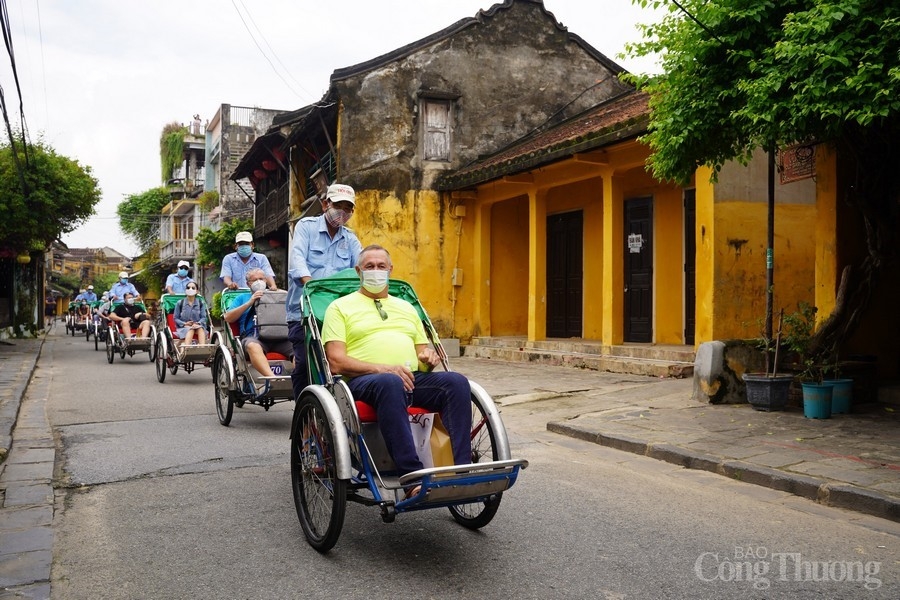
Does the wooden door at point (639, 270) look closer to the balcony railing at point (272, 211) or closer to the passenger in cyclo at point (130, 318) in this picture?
the passenger in cyclo at point (130, 318)

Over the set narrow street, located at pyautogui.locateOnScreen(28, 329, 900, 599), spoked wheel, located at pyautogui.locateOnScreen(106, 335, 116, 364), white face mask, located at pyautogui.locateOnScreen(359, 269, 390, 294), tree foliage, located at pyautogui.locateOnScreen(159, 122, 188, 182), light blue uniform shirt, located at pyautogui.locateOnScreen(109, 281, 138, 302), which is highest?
tree foliage, located at pyautogui.locateOnScreen(159, 122, 188, 182)

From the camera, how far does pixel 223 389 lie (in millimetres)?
7805

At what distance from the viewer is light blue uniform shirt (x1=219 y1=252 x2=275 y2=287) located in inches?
380

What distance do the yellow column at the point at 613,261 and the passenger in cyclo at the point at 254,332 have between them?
21.6 ft

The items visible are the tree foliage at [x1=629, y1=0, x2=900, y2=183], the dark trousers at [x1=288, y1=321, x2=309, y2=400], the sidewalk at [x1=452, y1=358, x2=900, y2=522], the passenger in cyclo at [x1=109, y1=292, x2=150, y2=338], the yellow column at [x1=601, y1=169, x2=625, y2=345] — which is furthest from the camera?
the passenger in cyclo at [x1=109, y1=292, x2=150, y2=338]

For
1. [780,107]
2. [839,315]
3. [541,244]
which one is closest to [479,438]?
[780,107]

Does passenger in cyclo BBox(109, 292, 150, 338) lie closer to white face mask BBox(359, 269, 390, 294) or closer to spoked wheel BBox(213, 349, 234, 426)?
spoked wheel BBox(213, 349, 234, 426)

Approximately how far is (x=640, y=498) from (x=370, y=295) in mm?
2241

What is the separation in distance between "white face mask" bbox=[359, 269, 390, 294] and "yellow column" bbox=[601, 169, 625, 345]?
9100 mm

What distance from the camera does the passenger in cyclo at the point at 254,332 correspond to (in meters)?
7.52

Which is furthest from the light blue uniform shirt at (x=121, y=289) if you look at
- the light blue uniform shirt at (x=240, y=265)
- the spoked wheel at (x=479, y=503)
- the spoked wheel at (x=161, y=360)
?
the spoked wheel at (x=479, y=503)

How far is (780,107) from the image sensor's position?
611 cm

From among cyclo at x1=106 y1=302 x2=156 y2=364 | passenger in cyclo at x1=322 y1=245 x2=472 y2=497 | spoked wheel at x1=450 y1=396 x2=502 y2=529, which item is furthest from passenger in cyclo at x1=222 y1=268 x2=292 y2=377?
cyclo at x1=106 y1=302 x2=156 y2=364

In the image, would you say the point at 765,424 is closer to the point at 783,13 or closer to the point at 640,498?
the point at 640,498
